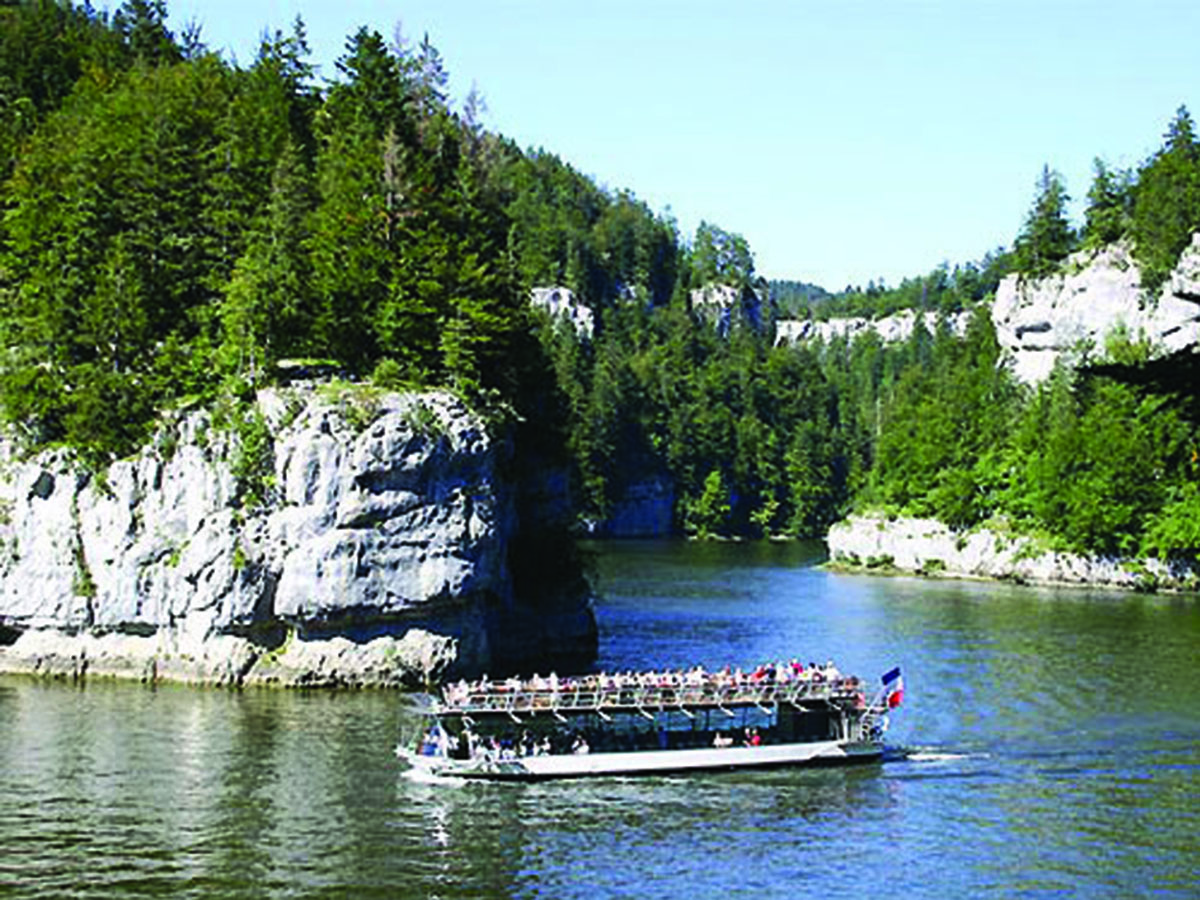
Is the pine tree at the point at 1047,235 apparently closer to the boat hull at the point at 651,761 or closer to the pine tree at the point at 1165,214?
the pine tree at the point at 1165,214

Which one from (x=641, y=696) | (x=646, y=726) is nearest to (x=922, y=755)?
(x=646, y=726)

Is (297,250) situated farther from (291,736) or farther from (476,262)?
(291,736)

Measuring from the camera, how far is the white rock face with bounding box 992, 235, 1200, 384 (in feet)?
489

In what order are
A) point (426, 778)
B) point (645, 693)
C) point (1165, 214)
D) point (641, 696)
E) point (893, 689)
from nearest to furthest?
point (426, 778) → point (641, 696) → point (645, 693) → point (893, 689) → point (1165, 214)

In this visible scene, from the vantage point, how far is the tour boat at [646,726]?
54250mm

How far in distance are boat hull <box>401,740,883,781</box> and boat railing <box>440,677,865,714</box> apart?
80.1 inches

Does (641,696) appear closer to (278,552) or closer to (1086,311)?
(278,552)

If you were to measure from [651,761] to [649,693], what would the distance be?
3.32 meters

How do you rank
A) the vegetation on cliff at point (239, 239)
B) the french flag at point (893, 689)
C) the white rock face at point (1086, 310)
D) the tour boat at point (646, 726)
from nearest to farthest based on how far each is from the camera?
the tour boat at point (646, 726) → the french flag at point (893, 689) → the vegetation on cliff at point (239, 239) → the white rock face at point (1086, 310)

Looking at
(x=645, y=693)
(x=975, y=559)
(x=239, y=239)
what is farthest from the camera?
(x=975, y=559)

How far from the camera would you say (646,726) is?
2288 inches

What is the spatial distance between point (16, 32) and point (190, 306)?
46.3m

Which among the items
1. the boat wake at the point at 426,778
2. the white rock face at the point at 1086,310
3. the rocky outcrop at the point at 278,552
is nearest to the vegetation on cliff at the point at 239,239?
the rocky outcrop at the point at 278,552

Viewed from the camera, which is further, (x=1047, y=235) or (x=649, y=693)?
(x=1047, y=235)
